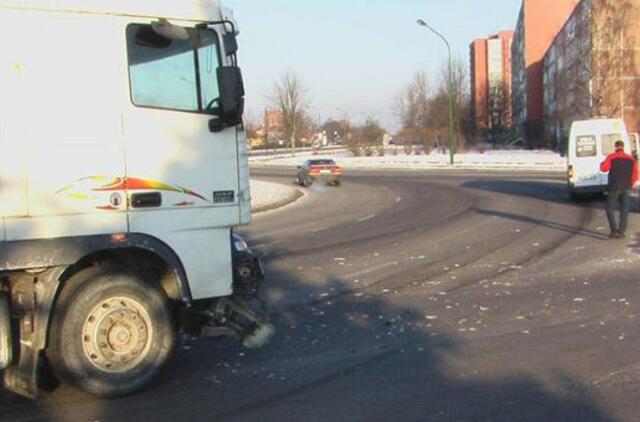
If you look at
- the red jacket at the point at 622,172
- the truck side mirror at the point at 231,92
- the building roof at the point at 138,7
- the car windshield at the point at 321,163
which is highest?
the building roof at the point at 138,7

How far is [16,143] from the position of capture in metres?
5.54

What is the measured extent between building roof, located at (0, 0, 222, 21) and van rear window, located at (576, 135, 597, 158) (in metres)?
18.3

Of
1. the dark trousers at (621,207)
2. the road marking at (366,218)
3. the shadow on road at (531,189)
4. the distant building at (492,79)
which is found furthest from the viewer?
the distant building at (492,79)

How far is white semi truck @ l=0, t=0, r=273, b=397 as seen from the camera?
219 inches

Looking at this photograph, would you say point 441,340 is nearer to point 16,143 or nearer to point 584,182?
point 16,143

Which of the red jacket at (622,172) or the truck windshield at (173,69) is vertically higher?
the truck windshield at (173,69)

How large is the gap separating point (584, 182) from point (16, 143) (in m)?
19.5

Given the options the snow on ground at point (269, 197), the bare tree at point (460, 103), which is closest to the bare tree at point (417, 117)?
the bare tree at point (460, 103)

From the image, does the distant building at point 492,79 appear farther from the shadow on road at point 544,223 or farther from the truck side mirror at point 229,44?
the truck side mirror at point 229,44

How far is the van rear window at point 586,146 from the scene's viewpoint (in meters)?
22.6

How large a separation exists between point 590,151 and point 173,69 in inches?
737

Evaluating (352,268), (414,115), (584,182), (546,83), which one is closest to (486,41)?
(546,83)

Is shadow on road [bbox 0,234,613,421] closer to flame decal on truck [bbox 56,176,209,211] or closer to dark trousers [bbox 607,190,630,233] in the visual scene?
flame decal on truck [bbox 56,176,209,211]

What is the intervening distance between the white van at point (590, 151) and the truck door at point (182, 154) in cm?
1808
